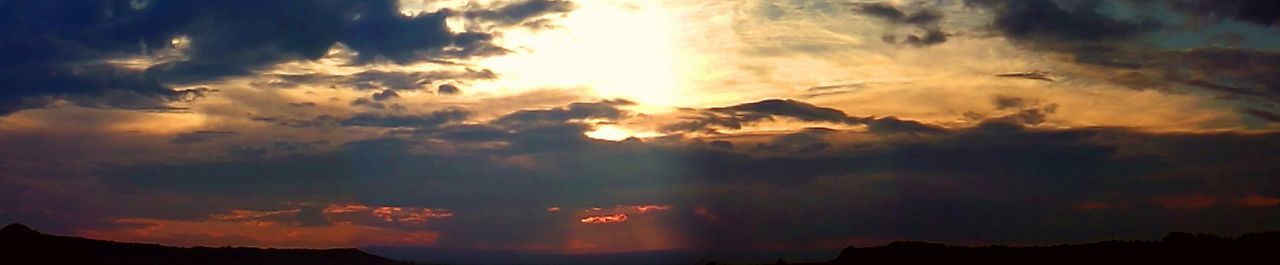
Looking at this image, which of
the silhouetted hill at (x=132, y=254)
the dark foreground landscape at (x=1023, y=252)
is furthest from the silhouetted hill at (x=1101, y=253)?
the silhouetted hill at (x=132, y=254)

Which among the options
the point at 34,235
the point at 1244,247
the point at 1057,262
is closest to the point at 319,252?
the point at 34,235

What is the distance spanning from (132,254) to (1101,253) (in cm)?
7892

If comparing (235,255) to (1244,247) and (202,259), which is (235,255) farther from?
(1244,247)

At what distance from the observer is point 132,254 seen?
103 m

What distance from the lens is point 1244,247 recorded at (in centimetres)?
5541

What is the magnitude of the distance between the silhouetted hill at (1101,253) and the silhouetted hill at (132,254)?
5666 cm

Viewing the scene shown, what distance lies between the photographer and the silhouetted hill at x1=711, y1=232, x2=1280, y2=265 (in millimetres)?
54844

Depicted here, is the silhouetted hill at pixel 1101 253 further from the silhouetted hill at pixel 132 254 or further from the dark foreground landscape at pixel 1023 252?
the silhouetted hill at pixel 132 254

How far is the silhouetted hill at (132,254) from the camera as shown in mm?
87125

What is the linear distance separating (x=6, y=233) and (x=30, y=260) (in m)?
7.13

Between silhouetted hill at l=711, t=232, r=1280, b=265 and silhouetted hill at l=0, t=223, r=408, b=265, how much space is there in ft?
186

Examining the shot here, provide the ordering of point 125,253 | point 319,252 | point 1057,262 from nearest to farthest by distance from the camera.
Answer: point 1057,262 < point 125,253 < point 319,252

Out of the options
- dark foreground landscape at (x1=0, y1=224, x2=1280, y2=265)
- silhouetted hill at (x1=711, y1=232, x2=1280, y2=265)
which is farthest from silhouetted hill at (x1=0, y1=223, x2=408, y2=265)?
silhouetted hill at (x1=711, y1=232, x2=1280, y2=265)

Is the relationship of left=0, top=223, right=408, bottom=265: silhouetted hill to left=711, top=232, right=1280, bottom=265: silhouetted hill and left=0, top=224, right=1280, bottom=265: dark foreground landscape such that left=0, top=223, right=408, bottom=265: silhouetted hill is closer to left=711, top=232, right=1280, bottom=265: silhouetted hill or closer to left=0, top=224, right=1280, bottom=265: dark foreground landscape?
left=0, top=224, right=1280, bottom=265: dark foreground landscape
